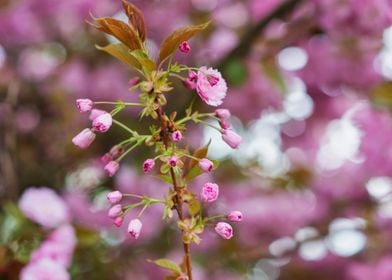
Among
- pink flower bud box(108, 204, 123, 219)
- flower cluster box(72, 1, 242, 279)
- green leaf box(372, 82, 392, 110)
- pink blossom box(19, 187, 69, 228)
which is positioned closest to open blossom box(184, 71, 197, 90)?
flower cluster box(72, 1, 242, 279)

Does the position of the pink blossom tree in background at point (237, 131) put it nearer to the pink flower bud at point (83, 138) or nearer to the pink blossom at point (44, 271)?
the pink blossom at point (44, 271)

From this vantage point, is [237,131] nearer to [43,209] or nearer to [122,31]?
[43,209]

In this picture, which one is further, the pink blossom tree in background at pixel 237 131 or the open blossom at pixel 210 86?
the pink blossom tree in background at pixel 237 131

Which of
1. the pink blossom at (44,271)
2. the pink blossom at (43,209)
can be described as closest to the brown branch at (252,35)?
the pink blossom at (43,209)

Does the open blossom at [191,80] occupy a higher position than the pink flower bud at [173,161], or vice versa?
the open blossom at [191,80]

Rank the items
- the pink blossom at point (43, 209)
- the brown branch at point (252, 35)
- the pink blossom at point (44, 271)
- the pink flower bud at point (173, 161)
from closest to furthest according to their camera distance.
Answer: the pink flower bud at point (173, 161) → the pink blossom at point (44, 271) → the pink blossom at point (43, 209) → the brown branch at point (252, 35)

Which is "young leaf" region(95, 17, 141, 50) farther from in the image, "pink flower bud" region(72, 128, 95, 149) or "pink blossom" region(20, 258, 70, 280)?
"pink blossom" region(20, 258, 70, 280)
